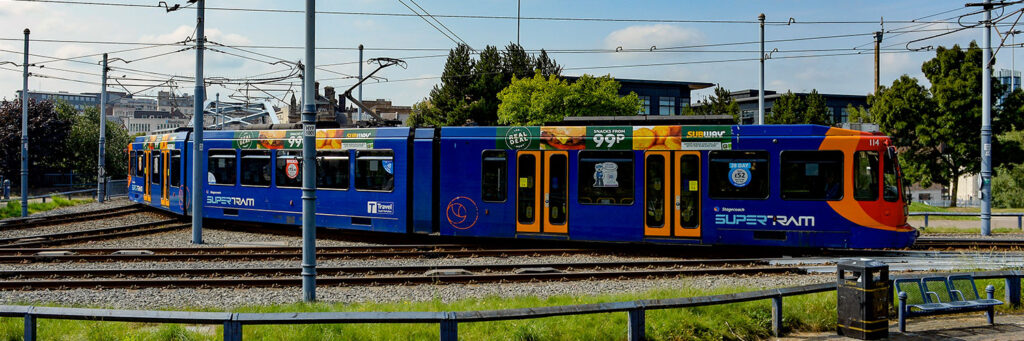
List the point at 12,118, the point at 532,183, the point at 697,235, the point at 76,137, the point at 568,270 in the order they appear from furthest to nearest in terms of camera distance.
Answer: the point at 76,137 < the point at 12,118 < the point at 532,183 < the point at 697,235 < the point at 568,270

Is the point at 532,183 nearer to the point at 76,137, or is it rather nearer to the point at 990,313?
the point at 990,313

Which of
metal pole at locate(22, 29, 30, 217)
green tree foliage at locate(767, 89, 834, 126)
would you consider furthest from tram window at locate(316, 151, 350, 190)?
green tree foliage at locate(767, 89, 834, 126)

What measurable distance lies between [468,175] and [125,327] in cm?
888

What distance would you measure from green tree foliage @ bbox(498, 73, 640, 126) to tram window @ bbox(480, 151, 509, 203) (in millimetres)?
24740

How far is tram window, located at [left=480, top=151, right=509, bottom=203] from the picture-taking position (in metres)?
15.6

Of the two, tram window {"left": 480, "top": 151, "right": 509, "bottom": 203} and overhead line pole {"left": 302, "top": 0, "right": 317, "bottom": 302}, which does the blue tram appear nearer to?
tram window {"left": 480, "top": 151, "right": 509, "bottom": 203}

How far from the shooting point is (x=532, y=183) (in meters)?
15.4

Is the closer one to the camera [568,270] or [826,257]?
[568,270]

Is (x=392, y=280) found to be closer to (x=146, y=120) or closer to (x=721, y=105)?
(x=721, y=105)

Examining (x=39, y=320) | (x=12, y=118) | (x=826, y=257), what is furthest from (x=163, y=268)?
(x=12, y=118)

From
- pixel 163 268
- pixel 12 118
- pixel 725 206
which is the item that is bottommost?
pixel 163 268

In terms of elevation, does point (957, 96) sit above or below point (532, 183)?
above

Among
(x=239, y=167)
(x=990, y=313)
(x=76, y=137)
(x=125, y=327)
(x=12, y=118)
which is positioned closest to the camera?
(x=125, y=327)

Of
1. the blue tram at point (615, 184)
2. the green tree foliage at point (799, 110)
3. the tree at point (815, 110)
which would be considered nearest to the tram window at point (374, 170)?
the blue tram at point (615, 184)
